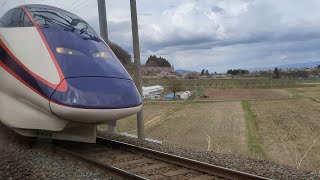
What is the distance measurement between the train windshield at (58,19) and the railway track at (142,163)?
2.70m

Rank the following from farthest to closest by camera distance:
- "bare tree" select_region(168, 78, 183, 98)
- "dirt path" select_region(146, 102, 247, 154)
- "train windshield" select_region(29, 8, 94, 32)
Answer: "bare tree" select_region(168, 78, 183, 98), "dirt path" select_region(146, 102, 247, 154), "train windshield" select_region(29, 8, 94, 32)

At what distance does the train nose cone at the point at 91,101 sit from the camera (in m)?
7.36

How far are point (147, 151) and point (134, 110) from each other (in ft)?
3.32

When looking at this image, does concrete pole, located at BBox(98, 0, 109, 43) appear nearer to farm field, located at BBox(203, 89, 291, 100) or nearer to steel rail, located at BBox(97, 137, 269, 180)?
steel rail, located at BBox(97, 137, 269, 180)

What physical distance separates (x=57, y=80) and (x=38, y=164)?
1613 millimetres

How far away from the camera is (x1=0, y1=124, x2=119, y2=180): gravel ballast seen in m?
6.88

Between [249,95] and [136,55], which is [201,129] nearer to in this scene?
[136,55]

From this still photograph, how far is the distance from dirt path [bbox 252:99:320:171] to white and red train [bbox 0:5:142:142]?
8893 millimetres

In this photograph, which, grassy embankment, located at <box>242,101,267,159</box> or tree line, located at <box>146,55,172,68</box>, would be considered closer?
grassy embankment, located at <box>242,101,267,159</box>

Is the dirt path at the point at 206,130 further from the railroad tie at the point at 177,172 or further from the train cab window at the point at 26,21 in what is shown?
the train cab window at the point at 26,21

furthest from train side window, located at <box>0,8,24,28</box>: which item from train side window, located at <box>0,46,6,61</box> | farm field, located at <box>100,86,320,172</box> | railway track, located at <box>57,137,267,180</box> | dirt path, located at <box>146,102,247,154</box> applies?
dirt path, located at <box>146,102,247,154</box>

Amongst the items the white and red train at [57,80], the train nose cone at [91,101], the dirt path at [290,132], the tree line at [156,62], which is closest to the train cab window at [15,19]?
the white and red train at [57,80]

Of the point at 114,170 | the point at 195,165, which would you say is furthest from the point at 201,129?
the point at 114,170

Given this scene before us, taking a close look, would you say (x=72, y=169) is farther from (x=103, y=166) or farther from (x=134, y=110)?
(x=134, y=110)
